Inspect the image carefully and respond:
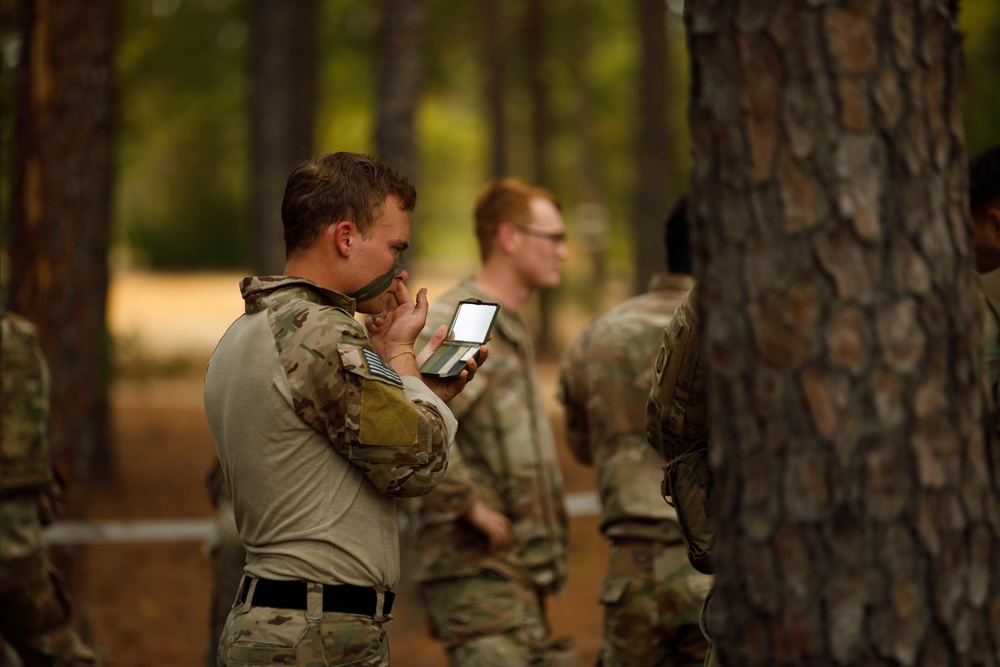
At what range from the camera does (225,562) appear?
547 cm

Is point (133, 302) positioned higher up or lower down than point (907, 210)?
higher up

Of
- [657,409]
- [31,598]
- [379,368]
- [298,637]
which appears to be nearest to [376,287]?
[379,368]

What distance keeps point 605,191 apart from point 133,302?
16516 mm

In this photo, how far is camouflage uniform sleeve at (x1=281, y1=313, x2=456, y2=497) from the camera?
10.1 feet

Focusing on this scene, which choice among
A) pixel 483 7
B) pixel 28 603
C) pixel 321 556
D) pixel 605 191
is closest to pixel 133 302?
pixel 605 191

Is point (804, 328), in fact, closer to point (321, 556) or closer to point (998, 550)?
point (998, 550)

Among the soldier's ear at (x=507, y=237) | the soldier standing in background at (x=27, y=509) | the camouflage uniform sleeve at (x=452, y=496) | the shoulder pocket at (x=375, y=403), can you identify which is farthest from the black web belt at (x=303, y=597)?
the soldier's ear at (x=507, y=237)

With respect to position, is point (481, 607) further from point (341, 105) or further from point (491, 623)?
point (341, 105)

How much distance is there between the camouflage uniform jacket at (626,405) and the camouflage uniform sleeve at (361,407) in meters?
1.98

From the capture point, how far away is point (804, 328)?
2234mm

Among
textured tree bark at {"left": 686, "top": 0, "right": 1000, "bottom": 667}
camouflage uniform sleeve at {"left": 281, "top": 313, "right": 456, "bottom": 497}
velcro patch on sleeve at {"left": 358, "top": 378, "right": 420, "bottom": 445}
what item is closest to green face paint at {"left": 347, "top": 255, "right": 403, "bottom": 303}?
camouflage uniform sleeve at {"left": 281, "top": 313, "right": 456, "bottom": 497}

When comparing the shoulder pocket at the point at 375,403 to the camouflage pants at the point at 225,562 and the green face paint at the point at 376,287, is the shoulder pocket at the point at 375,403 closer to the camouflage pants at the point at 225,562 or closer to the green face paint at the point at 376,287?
the green face paint at the point at 376,287

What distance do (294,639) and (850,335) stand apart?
169 cm

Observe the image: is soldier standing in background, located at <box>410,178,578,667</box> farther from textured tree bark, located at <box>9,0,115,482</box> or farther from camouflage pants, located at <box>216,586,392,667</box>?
textured tree bark, located at <box>9,0,115,482</box>
